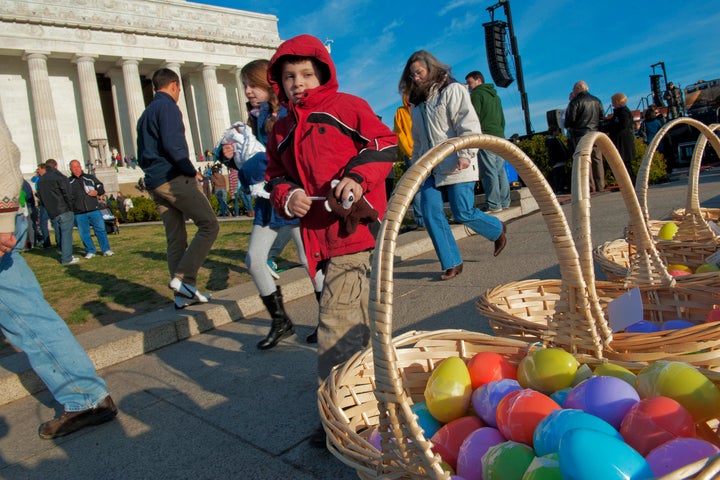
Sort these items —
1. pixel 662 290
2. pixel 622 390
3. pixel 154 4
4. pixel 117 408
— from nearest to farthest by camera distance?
pixel 622 390 < pixel 662 290 < pixel 117 408 < pixel 154 4

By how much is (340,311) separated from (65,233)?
7.95 m

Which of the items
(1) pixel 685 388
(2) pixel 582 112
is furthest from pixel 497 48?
(1) pixel 685 388

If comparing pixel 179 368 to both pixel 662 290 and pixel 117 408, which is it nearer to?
pixel 117 408

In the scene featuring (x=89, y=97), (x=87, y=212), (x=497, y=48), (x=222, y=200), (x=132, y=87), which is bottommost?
(x=87, y=212)

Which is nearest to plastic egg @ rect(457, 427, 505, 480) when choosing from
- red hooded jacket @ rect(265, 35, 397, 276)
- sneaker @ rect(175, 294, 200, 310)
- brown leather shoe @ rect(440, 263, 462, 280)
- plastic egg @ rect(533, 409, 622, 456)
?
plastic egg @ rect(533, 409, 622, 456)

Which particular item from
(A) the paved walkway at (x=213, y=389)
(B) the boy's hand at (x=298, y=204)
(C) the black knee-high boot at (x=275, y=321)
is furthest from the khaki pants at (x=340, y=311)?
(C) the black knee-high boot at (x=275, y=321)

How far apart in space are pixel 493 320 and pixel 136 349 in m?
2.68

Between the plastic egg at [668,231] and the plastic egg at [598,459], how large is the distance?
9.75 ft

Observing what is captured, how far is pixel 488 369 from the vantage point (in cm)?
169

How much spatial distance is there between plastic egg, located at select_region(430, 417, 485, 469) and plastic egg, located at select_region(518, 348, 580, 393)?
232mm

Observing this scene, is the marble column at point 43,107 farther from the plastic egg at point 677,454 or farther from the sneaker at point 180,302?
the plastic egg at point 677,454

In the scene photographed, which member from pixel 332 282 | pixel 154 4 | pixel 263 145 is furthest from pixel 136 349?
pixel 154 4

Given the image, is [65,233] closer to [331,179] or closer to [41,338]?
[41,338]

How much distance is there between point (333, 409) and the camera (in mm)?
1425
